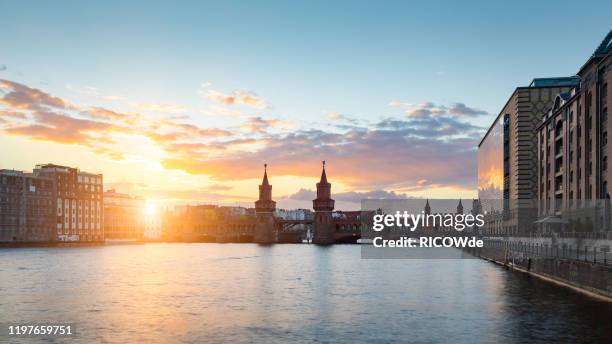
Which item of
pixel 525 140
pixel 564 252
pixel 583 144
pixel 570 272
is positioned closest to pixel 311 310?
pixel 570 272

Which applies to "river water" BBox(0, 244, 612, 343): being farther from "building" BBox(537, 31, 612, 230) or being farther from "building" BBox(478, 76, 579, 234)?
"building" BBox(478, 76, 579, 234)

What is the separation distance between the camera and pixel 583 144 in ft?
264

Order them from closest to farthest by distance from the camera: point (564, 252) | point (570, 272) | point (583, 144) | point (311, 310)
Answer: point (311, 310)
point (570, 272)
point (564, 252)
point (583, 144)

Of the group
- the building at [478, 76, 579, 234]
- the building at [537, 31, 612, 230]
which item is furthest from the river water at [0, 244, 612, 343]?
the building at [478, 76, 579, 234]

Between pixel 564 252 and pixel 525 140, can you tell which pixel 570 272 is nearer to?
pixel 564 252

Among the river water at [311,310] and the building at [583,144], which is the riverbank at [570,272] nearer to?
the river water at [311,310]

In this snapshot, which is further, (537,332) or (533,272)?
(533,272)

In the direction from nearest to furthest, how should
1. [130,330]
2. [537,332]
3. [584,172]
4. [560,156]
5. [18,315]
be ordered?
[537,332]
[130,330]
[18,315]
[584,172]
[560,156]

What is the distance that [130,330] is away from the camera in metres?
41.8

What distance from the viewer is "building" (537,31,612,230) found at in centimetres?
7344

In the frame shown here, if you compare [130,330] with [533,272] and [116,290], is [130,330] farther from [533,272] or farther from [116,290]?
[533,272]

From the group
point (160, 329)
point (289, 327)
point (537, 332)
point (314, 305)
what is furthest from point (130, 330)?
point (537, 332)

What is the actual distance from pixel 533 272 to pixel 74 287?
52.0 meters

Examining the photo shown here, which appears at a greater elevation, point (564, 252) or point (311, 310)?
point (564, 252)
